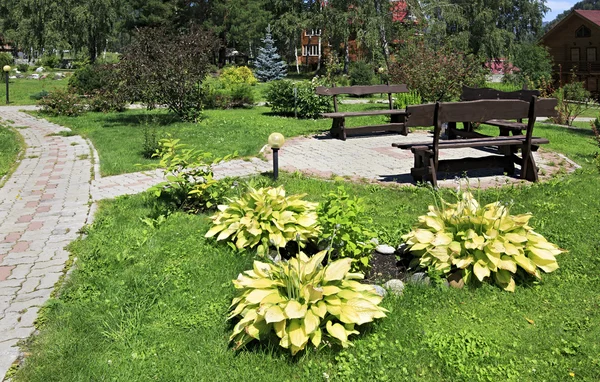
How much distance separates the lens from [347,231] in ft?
12.5

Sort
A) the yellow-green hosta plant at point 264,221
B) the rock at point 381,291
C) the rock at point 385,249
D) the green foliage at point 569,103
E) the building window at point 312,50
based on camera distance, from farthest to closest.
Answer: the building window at point 312,50, the green foliage at point 569,103, the rock at point 385,249, the yellow-green hosta plant at point 264,221, the rock at point 381,291

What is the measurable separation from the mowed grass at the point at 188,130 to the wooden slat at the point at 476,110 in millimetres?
3719

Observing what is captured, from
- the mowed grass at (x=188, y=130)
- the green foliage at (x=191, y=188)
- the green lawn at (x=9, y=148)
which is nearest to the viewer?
the green foliage at (x=191, y=188)

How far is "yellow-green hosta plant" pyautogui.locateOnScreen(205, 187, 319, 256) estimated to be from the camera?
4.15m

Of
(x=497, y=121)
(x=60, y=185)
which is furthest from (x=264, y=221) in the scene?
(x=497, y=121)

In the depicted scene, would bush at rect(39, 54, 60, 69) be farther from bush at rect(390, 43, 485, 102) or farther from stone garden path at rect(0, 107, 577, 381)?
bush at rect(390, 43, 485, 102)

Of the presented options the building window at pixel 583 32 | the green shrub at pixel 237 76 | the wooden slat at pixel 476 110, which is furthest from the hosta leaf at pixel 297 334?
the building window at pixel 583 32

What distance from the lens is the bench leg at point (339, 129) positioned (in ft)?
36.1

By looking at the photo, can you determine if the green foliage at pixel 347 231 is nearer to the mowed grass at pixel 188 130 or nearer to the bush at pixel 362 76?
the mowed grass at pixel 188 130

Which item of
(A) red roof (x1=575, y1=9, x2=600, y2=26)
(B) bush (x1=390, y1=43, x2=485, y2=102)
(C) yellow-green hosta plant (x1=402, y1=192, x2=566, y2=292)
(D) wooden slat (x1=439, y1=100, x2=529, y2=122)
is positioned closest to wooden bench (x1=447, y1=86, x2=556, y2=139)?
(D) wooden slat (x1=439, y1=100, x2=529, y2=122)

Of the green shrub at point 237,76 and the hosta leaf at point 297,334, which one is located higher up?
the green shrub at point 237,76

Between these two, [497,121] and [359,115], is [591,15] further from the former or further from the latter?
[497,121]

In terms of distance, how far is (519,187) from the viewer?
6.52 meters

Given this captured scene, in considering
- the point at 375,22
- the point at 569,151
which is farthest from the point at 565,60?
the point at 569,151
